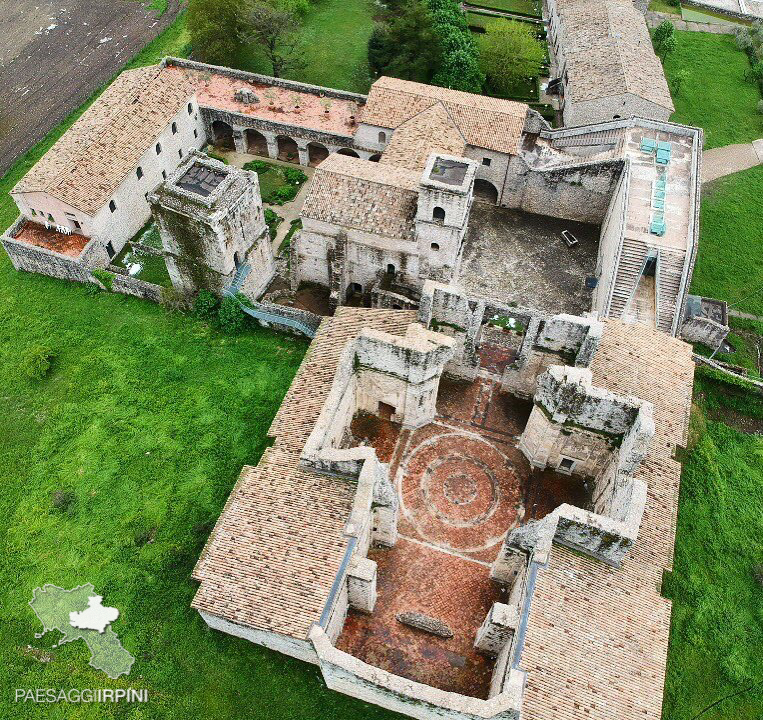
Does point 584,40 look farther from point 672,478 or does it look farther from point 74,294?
point 74,294

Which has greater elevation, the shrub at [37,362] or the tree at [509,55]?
the tree at [509,55]

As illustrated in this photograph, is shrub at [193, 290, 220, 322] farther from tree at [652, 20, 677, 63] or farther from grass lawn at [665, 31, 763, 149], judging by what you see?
tree at [652, 20, 677, 63]

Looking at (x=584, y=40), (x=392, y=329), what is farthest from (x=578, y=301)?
(x=584, y=40)

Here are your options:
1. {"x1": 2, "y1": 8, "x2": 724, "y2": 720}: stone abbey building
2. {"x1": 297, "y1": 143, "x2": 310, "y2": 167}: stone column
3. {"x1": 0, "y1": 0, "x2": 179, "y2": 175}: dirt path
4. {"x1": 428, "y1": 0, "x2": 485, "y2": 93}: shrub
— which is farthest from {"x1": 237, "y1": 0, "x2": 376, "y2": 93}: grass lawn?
{"x1": 0, "y1": 0, "x2": 179, "y2": 175}: dirt path

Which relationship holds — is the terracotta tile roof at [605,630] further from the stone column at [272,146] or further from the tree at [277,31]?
the tree at [277,31]

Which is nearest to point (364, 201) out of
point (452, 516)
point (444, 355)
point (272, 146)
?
point (444, 355)

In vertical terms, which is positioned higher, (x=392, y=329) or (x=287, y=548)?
(x=392, y=329)

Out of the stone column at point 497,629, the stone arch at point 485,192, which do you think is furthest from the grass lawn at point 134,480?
the stone arch at point 485,192
